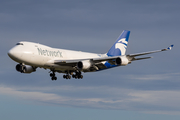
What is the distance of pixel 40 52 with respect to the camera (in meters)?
43.5

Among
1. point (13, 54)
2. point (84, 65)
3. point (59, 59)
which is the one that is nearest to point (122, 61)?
point (84, 65)

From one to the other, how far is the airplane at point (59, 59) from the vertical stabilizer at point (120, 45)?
5.94m

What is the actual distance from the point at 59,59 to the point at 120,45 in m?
18.9

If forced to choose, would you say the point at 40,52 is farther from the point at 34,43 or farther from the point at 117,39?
the point at 117,39

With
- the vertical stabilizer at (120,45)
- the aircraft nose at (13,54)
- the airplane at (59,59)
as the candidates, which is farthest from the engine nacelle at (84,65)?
the vertical stabilizer at (120,45)

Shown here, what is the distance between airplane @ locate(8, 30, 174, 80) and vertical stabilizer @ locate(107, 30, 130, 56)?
5.94 metres

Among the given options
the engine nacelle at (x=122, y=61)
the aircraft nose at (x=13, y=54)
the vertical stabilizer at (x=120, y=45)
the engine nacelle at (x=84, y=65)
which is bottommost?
the aircraft nose at (x=13, y=54)

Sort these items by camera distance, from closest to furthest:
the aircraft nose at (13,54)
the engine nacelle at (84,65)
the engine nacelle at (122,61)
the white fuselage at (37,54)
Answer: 1. the aircraft nose at (13,54)
2. the white fuselage at (37,54)
3. the engine nacelle at (122,61)
4. the engine nacelle at (84,65)

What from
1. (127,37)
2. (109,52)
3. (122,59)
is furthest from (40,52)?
(127,37)

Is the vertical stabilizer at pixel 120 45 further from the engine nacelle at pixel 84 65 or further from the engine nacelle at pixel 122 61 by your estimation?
the engine nacelle at pixel 84 65

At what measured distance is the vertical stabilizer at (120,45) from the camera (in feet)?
195

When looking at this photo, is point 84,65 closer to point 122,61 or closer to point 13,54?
point 122,61

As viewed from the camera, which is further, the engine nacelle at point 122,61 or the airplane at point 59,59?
the engine nacelle at point 122,61

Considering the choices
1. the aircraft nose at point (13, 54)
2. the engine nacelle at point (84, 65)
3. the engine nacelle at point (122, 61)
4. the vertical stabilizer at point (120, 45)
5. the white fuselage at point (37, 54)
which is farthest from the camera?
the vertical stabilizer at point (120, 45)
